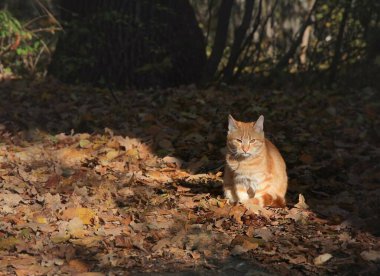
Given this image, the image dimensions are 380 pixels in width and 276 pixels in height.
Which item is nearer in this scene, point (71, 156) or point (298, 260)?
point (298, 260)

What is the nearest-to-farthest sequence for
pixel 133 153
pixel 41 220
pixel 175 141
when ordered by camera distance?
pixel 41 220
pixel 133 153
pixel 175 141

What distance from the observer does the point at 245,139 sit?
5.91 m

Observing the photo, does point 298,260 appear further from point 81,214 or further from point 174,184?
point 174,184

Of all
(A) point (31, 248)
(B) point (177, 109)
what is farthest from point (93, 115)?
(A) point (31, 248)

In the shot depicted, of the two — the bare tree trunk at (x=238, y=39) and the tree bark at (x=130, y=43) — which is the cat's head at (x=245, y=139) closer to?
the tree bark at (x=130, y=43)

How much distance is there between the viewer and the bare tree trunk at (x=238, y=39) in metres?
10.7

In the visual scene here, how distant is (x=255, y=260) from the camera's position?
480cm

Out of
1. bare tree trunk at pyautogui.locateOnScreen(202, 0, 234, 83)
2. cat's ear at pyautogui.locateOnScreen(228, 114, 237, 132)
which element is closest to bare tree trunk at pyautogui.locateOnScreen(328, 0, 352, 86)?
bare tree trunk at pyautogui.locateOnScreen(202, 0, 234, 83)

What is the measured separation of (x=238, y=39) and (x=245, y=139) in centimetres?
534

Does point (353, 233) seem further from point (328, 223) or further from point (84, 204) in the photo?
point (84, 204)

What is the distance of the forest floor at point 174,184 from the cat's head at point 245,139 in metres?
0.53

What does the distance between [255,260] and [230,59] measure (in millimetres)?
6648

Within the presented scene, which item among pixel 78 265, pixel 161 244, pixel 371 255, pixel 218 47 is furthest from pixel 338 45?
pixel 78 265

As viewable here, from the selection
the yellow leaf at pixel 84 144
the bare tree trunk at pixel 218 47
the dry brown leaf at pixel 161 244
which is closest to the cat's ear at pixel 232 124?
the dry brown leaf at pixel 161 244
